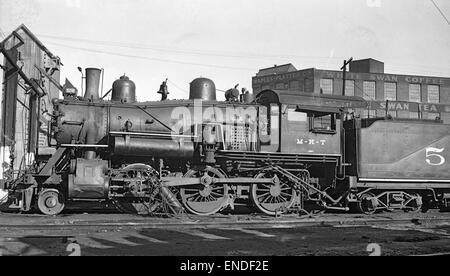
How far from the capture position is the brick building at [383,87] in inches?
1892

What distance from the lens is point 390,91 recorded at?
1965 inches

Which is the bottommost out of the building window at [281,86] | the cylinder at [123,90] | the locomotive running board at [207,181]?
the locomotive running board at [207,181]

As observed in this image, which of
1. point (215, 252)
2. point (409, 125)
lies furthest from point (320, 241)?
point (409, 125)

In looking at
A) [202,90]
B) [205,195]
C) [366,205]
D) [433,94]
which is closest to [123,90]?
[202,90]

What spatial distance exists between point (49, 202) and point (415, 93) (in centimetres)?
4809

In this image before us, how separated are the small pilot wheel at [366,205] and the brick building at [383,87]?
117 feet

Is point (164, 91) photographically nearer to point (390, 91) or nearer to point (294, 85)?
point (294, 85)

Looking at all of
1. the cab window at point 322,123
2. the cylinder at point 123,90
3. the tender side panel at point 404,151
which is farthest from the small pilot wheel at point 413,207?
the cylinder at point 123,90

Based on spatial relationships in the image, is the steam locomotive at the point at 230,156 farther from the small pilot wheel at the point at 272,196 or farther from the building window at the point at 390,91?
the building window at the point at 390,91

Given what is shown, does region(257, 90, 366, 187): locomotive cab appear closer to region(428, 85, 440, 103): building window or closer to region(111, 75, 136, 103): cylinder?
region(111, 75, 136, 103): cylinder

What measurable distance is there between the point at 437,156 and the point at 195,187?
6.86 m

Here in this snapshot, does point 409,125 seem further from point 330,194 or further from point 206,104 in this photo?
point 206,104

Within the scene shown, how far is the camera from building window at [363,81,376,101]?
48.8 m

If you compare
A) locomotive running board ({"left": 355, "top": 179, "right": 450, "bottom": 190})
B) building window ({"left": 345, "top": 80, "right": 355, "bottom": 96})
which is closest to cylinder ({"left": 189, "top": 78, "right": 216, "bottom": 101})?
locomotive running board ({"left": 355, "top": 179, "right": 450, "bottom": 190})
